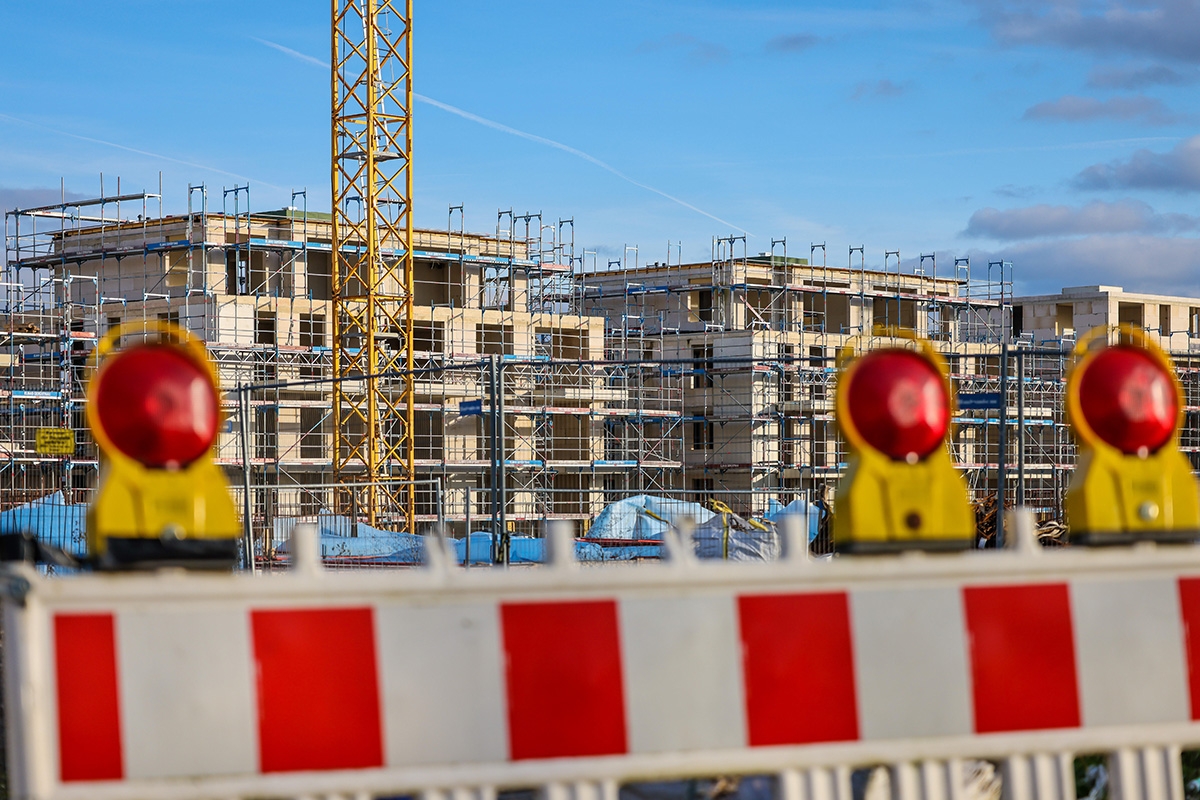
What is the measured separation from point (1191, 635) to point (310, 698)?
63.8 inches

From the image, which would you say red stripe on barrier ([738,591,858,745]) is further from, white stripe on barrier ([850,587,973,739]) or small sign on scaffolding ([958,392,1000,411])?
small sign on scaffolding ([958,392,1000,411])

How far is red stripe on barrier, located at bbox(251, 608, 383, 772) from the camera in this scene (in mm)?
2527

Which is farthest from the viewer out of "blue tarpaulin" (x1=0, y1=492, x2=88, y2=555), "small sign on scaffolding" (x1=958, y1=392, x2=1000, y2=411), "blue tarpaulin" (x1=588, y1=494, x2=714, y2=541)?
"blue tarpaulin" (x1=588, y1=494, x2=714, y2=541)

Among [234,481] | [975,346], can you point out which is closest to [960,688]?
[234,481]

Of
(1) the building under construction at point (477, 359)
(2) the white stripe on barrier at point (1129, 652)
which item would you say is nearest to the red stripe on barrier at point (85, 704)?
(2) the white stripe on barrier at point (1129, 652)

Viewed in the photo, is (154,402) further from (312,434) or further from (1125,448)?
(312,434)

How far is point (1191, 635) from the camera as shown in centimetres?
285

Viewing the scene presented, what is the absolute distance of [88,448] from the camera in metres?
40.4

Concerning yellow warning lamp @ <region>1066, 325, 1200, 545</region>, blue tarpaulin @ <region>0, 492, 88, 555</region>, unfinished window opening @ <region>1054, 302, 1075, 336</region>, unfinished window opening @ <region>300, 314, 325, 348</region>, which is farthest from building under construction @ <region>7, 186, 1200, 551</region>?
yellow warning lamp @ <region>1066, 325, 1200, 545</region>

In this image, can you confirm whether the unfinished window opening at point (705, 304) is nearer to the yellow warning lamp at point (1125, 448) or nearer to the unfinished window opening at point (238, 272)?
the unfinished window opening at point (238, 272)

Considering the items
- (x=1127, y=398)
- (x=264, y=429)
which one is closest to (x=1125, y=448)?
(x=1127, y=398)

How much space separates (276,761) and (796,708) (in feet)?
2.94

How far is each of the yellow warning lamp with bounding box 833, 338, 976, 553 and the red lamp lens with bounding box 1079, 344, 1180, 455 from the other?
1.09 ft

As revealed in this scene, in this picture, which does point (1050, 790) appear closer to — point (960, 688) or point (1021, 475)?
point (960, 688)
